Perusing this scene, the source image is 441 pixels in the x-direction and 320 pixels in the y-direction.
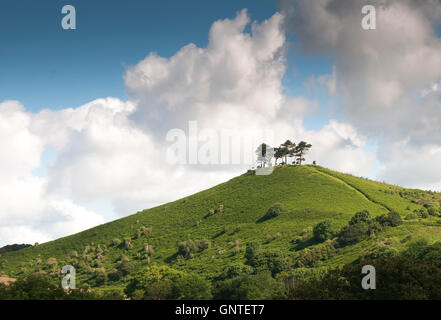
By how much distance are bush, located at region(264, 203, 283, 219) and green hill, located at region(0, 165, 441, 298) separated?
1.66 meters

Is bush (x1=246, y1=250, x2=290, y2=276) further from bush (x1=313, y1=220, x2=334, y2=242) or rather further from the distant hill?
the distant hill

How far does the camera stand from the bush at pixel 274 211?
12711cm

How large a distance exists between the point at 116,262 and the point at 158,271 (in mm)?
50051

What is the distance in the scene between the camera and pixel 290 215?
12356cm

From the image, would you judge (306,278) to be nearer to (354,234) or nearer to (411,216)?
(354,234)

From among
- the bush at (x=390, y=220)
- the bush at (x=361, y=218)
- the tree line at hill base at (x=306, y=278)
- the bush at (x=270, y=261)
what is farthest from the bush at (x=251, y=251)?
the bush at (x=390, y=220)

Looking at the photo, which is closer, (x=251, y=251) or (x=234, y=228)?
(x=251, y=251)

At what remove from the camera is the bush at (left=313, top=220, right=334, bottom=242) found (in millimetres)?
98000

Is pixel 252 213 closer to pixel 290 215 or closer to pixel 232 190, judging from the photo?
pixel 290 215

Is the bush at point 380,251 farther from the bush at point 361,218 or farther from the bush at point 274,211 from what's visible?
the bush at point 274,211

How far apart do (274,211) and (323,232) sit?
30.0m

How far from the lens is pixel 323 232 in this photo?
9856cm

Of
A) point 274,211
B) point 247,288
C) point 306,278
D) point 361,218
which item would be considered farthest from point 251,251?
point 247,288

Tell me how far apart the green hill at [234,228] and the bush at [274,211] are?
1.66 metres
